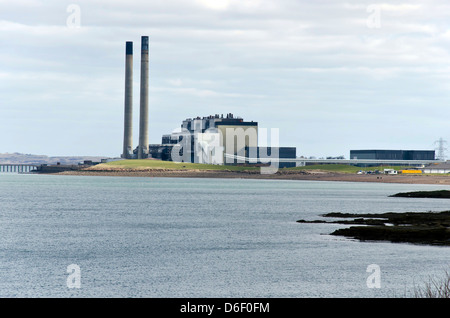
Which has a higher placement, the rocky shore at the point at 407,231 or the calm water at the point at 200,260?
the rocky shore at the point at 407,231

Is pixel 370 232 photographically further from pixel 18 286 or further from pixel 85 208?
pixel 85 208

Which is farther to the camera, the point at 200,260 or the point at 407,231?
the point at 407,231

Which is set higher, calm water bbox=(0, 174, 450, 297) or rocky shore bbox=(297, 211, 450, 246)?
rocky shore bbox=(297, 211, 450, 246)

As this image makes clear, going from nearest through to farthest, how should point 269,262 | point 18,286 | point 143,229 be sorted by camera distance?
point 18,286 < point 269,262 < point 143,229

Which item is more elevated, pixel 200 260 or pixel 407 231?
pixel 407 231

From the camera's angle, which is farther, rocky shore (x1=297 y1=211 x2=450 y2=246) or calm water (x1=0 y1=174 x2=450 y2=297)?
rocky shore (x1=297 y1=211 x2=450 y2=246)

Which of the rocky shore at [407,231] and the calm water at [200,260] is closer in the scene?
the calm water at [200,260]
